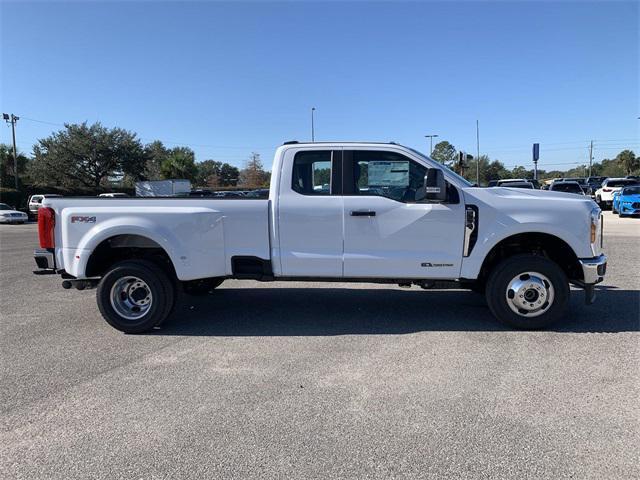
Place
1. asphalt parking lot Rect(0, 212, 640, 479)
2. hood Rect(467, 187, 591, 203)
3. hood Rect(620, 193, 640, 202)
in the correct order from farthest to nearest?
hood Rect(620, 193, 640, 202)
hood Rect(467, 187, 591, 203)
asphalt parking lot Rect(0, 212, 640, 479)

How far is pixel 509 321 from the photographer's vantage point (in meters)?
5.39

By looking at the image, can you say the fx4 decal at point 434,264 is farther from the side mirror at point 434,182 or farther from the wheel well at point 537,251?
the side mirror at point 434,182

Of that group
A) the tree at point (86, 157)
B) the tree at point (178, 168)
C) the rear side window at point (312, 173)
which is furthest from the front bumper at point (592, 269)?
the tree at point (178, 168)

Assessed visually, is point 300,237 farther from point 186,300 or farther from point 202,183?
point 202,183

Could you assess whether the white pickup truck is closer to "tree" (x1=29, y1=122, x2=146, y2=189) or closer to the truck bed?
the truck bed

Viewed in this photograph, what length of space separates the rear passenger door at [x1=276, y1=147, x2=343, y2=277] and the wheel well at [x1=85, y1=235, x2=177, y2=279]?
5.00ft

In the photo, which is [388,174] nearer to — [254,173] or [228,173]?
[254,173]

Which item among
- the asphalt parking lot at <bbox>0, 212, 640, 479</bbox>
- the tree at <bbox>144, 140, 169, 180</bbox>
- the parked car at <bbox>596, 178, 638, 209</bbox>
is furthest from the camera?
the tree at <bbox>144, 140, 169, 180</bbox>

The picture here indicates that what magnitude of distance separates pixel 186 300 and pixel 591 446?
224 inches

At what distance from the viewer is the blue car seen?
21688 mm

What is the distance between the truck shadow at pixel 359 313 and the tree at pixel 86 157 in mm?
57673

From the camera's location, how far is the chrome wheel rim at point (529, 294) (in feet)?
17.4

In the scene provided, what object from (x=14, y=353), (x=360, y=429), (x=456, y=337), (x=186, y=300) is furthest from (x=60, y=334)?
(x=456, y=337)

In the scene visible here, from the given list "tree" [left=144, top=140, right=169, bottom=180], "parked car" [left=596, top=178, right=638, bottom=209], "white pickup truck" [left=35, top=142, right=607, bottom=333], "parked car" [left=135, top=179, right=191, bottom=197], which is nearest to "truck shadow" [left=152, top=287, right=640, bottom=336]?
"white pickup truck" [left=35, top=142, right=607, bottom=333]
